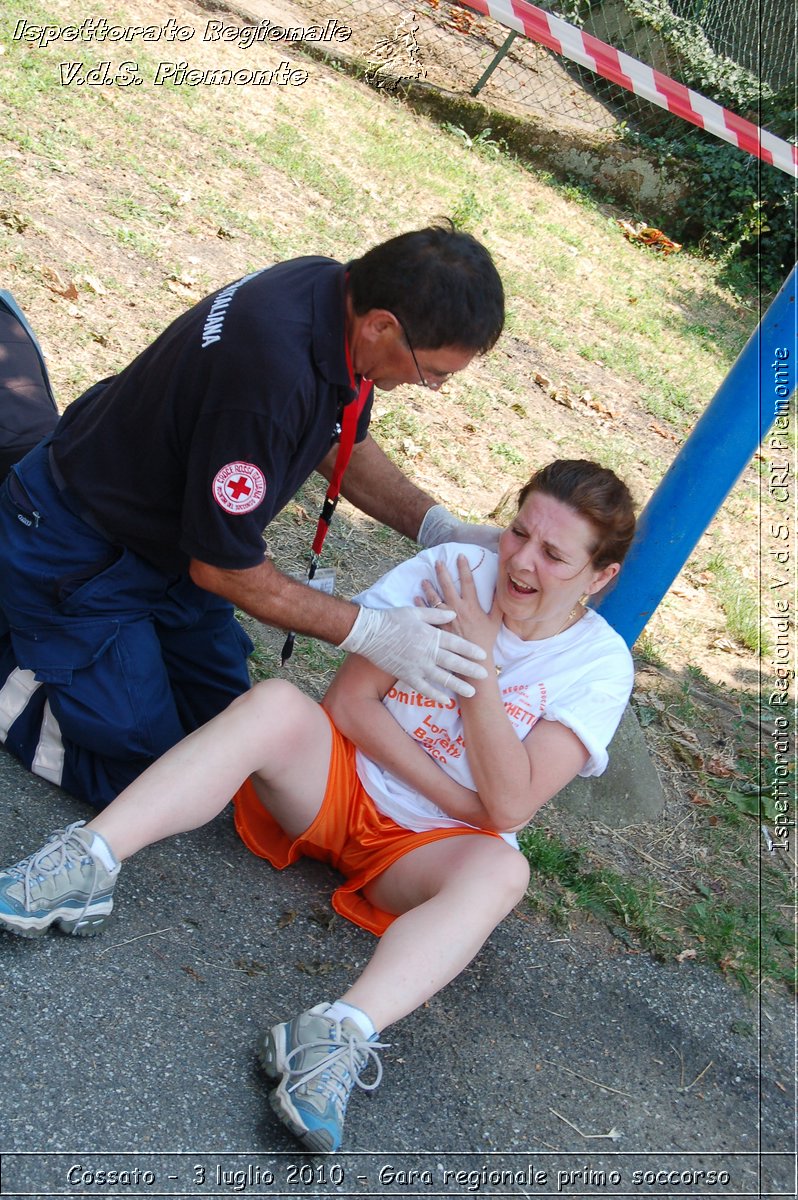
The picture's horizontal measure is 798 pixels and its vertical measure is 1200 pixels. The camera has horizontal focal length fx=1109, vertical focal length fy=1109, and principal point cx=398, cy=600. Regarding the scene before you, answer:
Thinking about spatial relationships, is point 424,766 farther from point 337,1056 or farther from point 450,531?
point 450,531

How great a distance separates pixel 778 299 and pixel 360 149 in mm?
5061

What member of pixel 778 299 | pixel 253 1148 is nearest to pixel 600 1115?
pixel 253 1148

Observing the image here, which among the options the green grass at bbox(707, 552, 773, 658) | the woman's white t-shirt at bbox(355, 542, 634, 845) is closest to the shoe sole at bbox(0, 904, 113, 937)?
the woman's white t-shirt at bbox(355, 542, 634, 845)

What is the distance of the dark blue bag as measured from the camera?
310cm

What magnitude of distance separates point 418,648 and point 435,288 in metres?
0.78

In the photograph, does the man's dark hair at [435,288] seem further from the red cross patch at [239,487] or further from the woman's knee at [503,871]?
the woman's knee at [503,871]

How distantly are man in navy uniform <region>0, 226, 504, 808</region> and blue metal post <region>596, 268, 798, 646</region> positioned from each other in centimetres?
99

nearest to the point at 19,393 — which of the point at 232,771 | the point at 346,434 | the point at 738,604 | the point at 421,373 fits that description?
the point at 346,434

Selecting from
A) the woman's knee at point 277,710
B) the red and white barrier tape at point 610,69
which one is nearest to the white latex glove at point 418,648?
the woman's knee at point 277,710

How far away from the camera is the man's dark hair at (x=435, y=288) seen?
7.83ft

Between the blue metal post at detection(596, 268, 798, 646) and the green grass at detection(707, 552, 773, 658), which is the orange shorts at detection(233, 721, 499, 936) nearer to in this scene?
the blue metal post at detection(596, 268, 798, 646)

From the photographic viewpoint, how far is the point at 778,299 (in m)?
3.19

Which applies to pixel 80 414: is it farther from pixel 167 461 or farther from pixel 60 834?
pixel 60 834

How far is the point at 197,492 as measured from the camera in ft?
7.77
